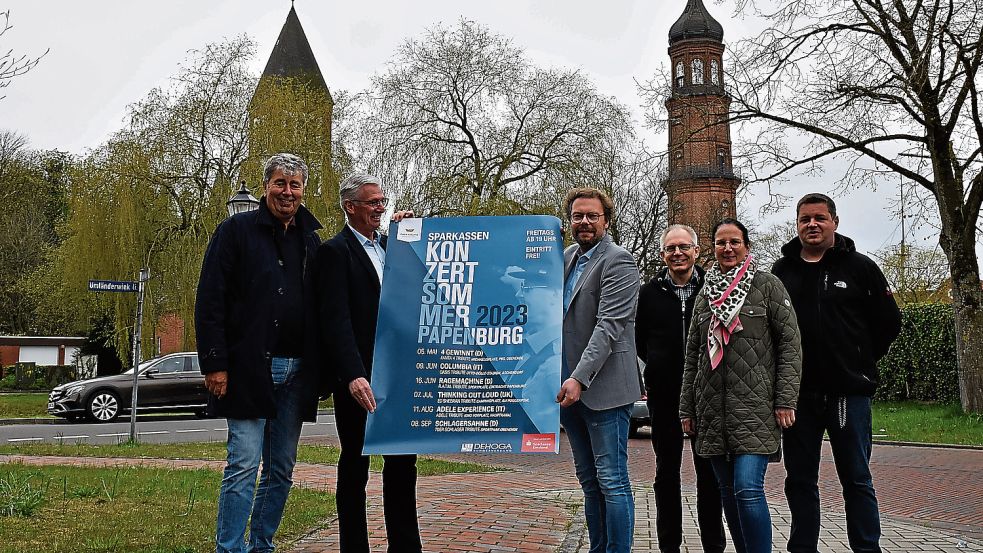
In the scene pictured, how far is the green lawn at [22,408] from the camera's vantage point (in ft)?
74.5

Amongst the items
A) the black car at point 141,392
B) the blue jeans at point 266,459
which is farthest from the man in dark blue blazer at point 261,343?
the black car at point 141,392

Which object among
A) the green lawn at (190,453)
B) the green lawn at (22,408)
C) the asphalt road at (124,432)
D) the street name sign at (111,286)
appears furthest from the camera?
the green lawn at (22,408)

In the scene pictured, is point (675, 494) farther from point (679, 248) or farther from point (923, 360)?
point (923, 360)

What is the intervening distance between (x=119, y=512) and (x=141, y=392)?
15596mm

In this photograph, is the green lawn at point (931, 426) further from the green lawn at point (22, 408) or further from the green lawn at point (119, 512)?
the green lawn at point (22, 408)

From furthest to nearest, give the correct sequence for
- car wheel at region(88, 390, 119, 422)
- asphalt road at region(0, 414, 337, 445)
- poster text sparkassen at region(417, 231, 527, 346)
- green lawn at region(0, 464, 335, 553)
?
car wheel at region(88, 390, 119, 422), asphalt road at region(0, 414, 337, 445), green lawn at region(0, 464, 335, 553), poster text sparkassen at region(417, 231, 527, 346)

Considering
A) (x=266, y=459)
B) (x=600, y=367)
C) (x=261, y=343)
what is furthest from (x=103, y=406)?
(x=600, y=367)

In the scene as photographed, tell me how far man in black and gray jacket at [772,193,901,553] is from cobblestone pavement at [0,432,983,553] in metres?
1.15

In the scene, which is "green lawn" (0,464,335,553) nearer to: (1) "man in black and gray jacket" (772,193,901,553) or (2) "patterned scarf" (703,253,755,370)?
(2) "patterned scarf" (703,253,755,370)

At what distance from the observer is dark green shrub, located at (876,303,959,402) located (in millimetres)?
23703

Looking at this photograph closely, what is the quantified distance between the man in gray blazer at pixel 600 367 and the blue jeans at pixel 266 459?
1.44m

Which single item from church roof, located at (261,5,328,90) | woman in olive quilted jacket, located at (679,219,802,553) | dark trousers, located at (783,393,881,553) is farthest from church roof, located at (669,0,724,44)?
woman in olive quilted jacket, located at (679,219,802,553)

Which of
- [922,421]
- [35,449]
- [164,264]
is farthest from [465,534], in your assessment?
[164,264]

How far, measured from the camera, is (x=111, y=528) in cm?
569
